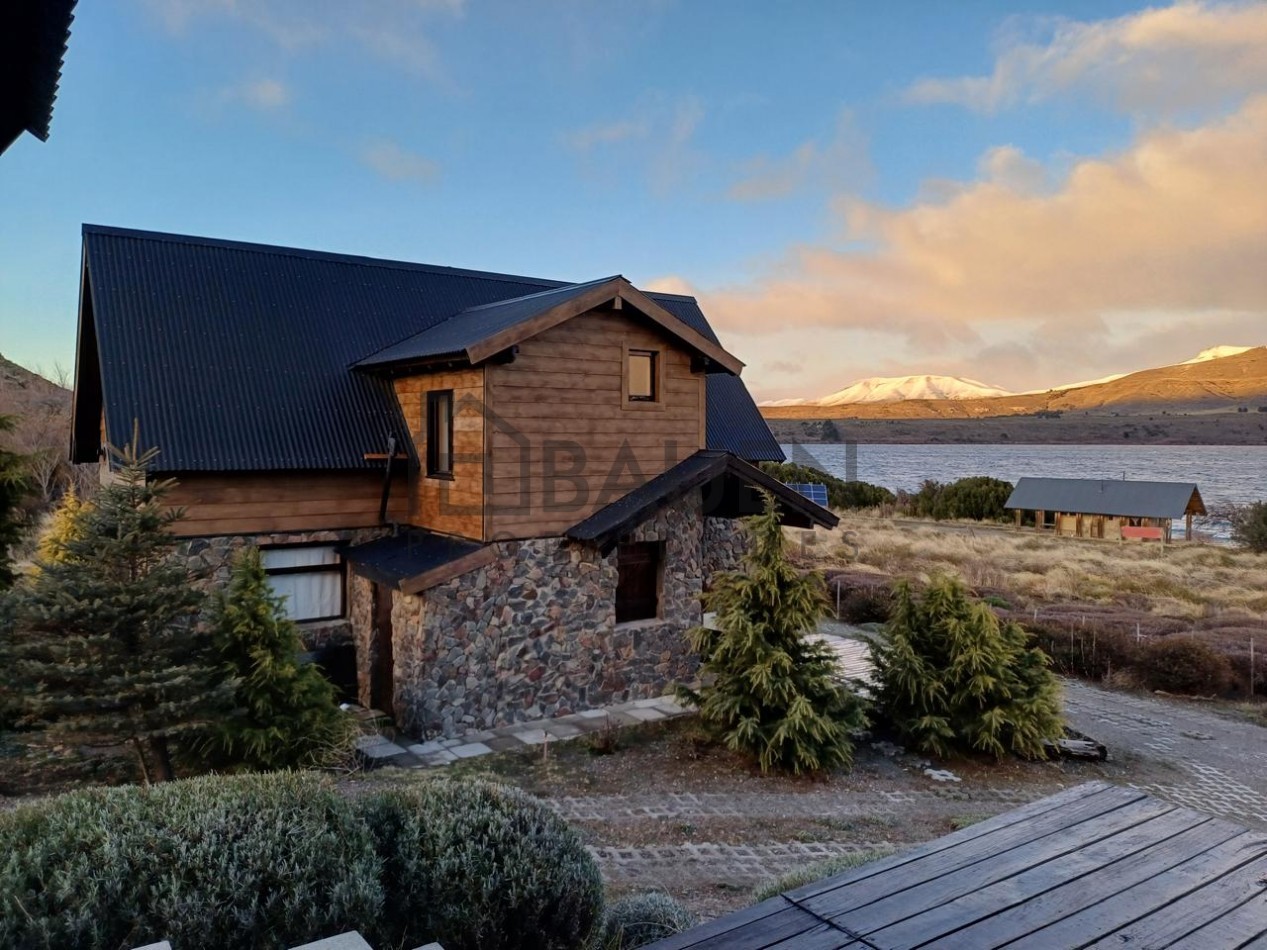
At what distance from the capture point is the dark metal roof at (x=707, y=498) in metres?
11.7

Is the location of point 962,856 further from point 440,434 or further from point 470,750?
point 440,434

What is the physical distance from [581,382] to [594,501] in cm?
183

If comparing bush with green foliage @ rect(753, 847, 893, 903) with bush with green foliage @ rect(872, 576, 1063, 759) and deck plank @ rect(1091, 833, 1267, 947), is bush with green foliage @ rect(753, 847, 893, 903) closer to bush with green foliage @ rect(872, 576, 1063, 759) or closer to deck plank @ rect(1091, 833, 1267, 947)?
deck plank @ rect(1091, 833, 1267, 947)

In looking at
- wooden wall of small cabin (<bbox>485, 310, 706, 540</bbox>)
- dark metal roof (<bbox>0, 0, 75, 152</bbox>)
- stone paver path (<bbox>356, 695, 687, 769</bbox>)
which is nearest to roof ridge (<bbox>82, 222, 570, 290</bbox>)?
wooden wall of small cabin (<bbox>485, 310, 706, 540</bbox>)

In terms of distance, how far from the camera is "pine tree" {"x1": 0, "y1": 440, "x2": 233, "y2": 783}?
299 inches

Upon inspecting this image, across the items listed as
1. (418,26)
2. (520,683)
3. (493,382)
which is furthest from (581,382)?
(418,26)

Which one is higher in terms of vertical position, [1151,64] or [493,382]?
[1151,64]

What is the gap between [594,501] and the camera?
12.1m

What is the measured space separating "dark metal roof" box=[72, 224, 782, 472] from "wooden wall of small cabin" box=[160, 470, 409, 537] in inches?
16.7

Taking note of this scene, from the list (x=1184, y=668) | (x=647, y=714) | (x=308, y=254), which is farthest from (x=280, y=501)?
(x=1184, y=668)

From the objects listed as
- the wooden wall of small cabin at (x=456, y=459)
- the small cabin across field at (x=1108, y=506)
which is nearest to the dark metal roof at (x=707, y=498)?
the wooden wall of small cabin at (x=456, y=459)

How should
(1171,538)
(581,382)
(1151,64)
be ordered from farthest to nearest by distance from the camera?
1. (1171,538)
2. (1151,64)
3. (581,382)

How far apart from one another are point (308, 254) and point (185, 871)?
43.7 feet

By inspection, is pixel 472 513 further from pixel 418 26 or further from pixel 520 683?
pixel 418 26
